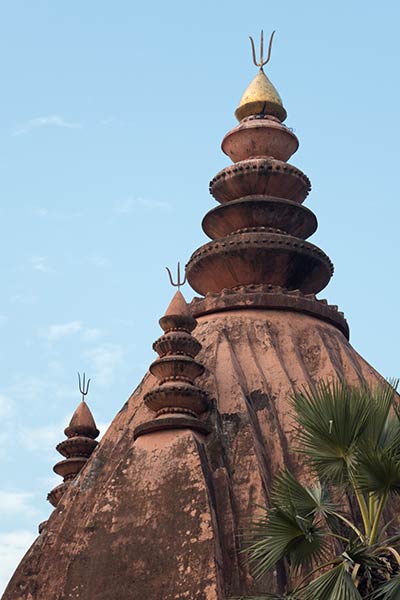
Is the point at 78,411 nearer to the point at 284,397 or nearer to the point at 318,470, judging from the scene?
the point at 284,397

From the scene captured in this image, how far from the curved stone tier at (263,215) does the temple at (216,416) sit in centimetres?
2

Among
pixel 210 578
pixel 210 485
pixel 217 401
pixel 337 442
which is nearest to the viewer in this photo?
pixel 337 442

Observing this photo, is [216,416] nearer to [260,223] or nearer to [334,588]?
[260,223]

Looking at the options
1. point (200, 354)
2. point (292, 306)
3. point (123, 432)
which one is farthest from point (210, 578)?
point (292, 306)

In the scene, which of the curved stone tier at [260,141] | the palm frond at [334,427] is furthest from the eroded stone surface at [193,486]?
the curved stone tier at [260,141]

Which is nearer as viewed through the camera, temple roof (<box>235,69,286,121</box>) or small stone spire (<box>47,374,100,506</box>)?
small stone spire (<box>47,374,100,506</box>)

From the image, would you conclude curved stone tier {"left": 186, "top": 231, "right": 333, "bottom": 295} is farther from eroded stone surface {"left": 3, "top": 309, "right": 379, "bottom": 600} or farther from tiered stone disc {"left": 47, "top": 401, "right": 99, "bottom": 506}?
tiered stone disc {"left": 47, "top": 401, "right": 99, "bottom": 506}

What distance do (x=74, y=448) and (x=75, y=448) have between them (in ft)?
0.08

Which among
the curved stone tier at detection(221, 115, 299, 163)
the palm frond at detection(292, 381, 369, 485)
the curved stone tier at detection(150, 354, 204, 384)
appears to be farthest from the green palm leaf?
the curved stone tier at detection(221, 115, 299, 163)

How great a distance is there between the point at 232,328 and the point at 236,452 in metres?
2.84

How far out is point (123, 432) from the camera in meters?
15.7

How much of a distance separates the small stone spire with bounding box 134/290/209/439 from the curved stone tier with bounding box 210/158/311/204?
4.14 metres

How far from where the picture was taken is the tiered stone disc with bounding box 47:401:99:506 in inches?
693

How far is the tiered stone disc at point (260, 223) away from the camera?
58.7 feet
